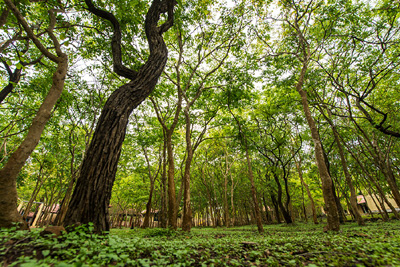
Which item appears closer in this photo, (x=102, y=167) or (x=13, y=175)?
(x=13, y=175)

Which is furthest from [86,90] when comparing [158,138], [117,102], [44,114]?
[117,102]

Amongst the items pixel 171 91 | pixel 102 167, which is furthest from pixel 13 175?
pixel 171 91

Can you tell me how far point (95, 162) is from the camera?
299 cm

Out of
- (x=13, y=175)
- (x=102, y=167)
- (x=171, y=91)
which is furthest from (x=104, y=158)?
(x=171, y=91)

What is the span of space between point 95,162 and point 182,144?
1556cm

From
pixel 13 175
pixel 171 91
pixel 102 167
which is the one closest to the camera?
pixel 13 175

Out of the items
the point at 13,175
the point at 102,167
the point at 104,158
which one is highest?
the point at 104,158

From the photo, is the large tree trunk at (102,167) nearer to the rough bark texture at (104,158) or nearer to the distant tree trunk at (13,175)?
the rough bark texture at (104,158)

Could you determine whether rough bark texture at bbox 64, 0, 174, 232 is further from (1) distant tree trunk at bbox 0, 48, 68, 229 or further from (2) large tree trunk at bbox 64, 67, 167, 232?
(1) distant tree trunk at bbox 0, 48, 68, 229

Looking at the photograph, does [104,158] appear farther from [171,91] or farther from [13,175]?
[171,91]

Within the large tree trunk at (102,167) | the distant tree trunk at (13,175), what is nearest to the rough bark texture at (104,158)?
the large tree trunk at (102,167)

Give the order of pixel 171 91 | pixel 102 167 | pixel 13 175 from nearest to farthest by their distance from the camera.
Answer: pixel 13 175 < pixel 102 167 < pixel 171 91

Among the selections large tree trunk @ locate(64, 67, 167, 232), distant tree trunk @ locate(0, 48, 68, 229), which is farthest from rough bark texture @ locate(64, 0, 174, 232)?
distant tree trunk @ locate(0, 48, 68, 229)

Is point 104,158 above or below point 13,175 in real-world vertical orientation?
above
